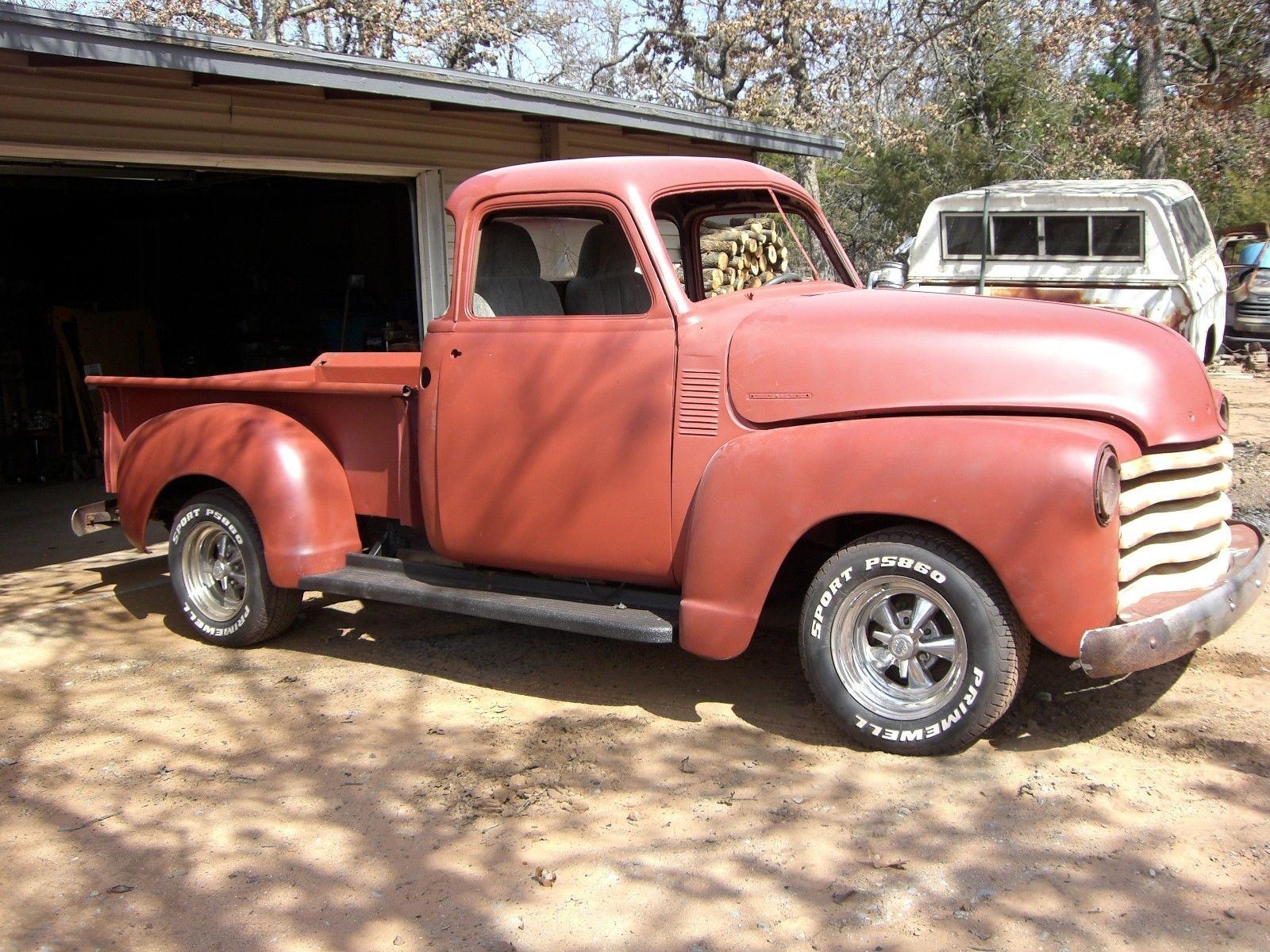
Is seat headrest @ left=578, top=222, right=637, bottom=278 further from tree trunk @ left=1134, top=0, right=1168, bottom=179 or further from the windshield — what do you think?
tree trunk @ left=1134, top=0, right=1168, bottom=179

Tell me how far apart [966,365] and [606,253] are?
1660mm

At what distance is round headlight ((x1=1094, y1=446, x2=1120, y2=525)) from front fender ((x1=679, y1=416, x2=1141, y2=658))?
0.08 feet

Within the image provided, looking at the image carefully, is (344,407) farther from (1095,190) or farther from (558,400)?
(1095,190)

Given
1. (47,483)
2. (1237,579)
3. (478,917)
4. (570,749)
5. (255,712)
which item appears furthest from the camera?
(47,483)

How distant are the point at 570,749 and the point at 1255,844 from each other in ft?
7.27

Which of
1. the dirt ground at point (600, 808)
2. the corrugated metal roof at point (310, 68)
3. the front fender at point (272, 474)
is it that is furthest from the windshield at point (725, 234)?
the corrugated metal roof at point (310, 68)

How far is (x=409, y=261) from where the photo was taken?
13867 millimetres

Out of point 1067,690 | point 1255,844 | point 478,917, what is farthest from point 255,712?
point 1255,844

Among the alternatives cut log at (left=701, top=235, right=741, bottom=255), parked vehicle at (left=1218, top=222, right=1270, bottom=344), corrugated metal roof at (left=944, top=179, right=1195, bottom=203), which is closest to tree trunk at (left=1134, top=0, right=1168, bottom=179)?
parked vehicle at (left=1218, top=222, right=1270, bottom=344)

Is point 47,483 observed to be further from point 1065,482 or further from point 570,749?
point 1065,482

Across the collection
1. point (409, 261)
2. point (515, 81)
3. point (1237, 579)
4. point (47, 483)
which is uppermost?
point (515, 81)

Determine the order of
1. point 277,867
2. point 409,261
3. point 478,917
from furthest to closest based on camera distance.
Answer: point 409,261 → point 277,867 → point 478,917

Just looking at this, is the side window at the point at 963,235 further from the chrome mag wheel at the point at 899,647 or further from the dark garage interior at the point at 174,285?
the chrome mag wheel at the point at 899,647

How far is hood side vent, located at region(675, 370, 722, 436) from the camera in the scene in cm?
415
